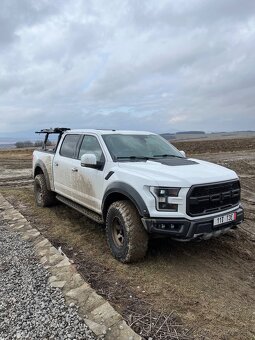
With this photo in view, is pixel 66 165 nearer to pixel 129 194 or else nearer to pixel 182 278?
pixel 129 194

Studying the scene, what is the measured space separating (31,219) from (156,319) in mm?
4796

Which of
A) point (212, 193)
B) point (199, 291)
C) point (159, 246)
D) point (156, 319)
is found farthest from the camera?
point (159, 246)

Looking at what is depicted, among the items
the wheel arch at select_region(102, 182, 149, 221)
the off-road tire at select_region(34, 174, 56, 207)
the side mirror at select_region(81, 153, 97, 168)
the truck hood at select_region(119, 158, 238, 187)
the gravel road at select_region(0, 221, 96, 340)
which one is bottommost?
the gravel road at select_region(0, 221, 96, 340)

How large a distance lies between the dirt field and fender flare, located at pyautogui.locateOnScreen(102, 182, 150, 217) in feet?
2.85

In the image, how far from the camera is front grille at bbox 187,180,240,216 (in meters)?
4.61

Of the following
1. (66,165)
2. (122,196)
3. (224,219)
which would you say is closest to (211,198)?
(224,219)

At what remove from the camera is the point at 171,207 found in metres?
4.62

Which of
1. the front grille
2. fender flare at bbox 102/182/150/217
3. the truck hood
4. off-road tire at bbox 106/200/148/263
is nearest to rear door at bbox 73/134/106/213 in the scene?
fender flare at bbox 102/182/150/217

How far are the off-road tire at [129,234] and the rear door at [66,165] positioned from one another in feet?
5.83

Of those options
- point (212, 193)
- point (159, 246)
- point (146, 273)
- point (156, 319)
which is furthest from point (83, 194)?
point (156, 319)

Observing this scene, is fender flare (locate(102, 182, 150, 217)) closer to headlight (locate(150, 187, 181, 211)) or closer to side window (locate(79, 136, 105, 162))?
headlight (locate(150, 187, 181, 211))

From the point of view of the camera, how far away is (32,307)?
12.8ft

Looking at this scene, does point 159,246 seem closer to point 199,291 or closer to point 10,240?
Result: point 199,291

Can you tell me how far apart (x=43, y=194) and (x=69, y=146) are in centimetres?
180
